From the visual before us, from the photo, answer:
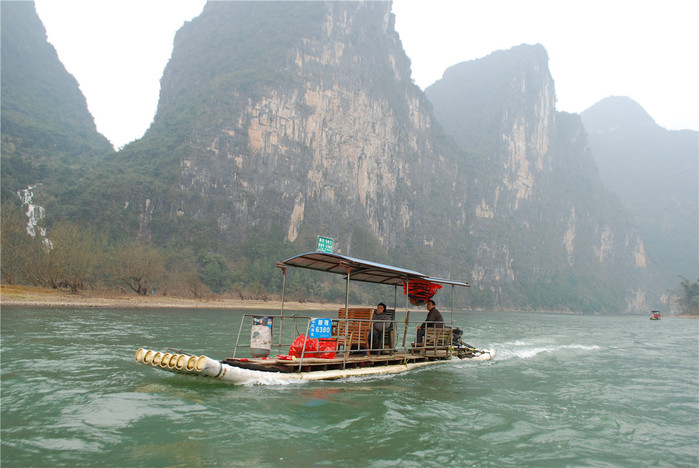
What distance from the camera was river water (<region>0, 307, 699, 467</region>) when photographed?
257 inches

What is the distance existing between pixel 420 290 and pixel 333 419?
7.34m

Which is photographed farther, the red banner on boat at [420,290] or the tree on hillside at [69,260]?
the tree on hillside at [69,260]

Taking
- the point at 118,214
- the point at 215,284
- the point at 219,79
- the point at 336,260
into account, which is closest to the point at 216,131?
the point at 219,79

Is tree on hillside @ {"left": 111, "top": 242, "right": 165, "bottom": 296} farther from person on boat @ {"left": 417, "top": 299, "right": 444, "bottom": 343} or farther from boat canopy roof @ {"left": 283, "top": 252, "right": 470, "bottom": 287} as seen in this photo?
person on boat @ {"left": 417, "top": 299, "right": 444, "bottom": 343}

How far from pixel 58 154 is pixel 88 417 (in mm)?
105901

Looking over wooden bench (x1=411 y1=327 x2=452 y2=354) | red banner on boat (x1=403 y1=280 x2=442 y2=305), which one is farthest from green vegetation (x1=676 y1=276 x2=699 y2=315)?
red banner on boat (x1=403 y1=280 x2=442 y2=305)

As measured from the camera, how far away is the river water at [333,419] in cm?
654

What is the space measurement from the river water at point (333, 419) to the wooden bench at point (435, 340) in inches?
34.9

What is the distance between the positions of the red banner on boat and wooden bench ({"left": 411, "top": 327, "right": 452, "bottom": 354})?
4.81 feet

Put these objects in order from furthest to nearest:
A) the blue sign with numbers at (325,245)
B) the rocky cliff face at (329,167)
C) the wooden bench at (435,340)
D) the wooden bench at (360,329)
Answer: the rocky cliff face at (329,167) → the wooden bench at (435,340) → the wooden bench at (360,329) → the blue sign with numbers at (325,245)

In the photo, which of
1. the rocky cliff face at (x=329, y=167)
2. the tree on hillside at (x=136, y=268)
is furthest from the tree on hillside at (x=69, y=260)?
the rocky cliff face at (x=329, y=167)

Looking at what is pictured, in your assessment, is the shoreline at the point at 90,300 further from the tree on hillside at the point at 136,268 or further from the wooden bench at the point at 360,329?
the wooden bench at the point at 360,329

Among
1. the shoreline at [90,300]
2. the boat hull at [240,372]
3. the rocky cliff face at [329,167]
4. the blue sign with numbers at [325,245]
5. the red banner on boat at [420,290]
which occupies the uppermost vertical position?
the rocky cliff face at [329,167]

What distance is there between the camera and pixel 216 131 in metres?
104
